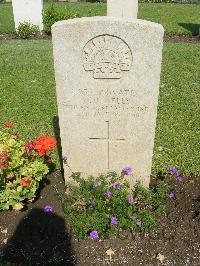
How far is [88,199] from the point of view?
3775 millimetres

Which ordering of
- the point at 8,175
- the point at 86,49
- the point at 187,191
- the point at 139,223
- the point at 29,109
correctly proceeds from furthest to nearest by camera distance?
the point at 29,109 → the point at 187,191 → the point at 8,175 → the point at 139,223 → the point at 86,49

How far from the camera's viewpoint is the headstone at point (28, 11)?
1280 centimetres

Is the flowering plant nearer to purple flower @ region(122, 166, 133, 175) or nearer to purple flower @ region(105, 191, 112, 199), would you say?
purple flower @ region(105, 191, 112, 199)

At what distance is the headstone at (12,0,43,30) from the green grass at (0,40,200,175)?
7.61ft

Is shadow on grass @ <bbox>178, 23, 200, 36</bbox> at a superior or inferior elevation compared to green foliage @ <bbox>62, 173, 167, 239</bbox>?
inferior

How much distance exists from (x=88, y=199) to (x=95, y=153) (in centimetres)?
53

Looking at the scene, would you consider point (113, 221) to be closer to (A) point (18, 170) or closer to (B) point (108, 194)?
(B) point (108, 194)

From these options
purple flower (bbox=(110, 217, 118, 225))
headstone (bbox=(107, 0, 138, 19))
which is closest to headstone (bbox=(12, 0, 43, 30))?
headstone (bbox=(107, 0, 138, 19))

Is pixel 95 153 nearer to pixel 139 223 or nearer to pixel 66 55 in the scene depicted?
pixel 139 223

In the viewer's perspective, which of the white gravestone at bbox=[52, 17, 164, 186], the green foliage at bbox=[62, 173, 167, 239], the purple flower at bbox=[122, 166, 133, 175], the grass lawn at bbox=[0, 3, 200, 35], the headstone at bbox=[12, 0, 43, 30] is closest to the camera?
the white gravestone at bbox=[52, 17, 164, 186]

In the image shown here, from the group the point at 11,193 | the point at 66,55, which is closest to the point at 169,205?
the point at 11,193

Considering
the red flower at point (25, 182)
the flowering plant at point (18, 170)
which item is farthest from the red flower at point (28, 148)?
the red flower at point (25, 182)

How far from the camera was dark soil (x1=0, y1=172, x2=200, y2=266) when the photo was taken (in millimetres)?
3422

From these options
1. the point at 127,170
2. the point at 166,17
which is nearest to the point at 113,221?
the point at 127,170
